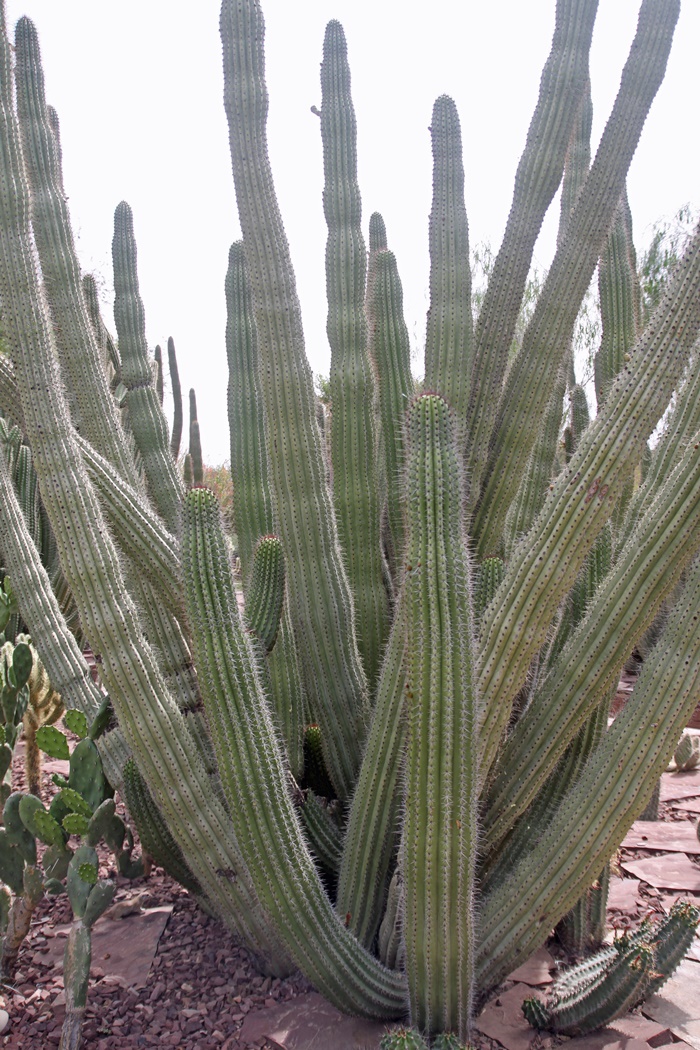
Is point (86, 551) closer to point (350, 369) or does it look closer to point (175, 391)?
point (350, 369)

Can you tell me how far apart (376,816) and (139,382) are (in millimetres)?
3162

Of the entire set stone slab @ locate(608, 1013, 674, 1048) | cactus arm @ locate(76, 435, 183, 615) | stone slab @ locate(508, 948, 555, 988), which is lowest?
stone slab @ locate(608, 1013, 674, 1048)

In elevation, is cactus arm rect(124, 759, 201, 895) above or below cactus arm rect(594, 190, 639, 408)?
below

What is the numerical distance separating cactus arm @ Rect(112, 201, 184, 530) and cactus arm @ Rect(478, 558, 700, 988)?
2.52 meters

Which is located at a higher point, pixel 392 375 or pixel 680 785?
pixel 392 375

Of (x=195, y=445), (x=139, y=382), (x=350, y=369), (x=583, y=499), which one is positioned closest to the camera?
(x=583, y=499)

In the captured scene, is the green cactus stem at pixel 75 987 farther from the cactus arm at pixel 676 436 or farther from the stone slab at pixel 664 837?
the stone slab at pixel 664 837

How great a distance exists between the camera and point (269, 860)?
2.63 m

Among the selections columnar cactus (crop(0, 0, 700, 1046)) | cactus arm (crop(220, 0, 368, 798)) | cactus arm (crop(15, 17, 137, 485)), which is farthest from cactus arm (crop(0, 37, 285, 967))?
cactus arm (crop(15, 17, 137, 485))

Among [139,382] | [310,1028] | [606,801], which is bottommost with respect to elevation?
[310,1028]

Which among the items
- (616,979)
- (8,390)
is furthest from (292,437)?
(616,979)

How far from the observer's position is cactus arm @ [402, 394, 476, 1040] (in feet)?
7.55

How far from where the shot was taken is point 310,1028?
108 inches

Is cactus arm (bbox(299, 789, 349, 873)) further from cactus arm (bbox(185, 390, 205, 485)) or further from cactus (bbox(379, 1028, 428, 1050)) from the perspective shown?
cactus arm (bbox(185, 390, 205, 485))
